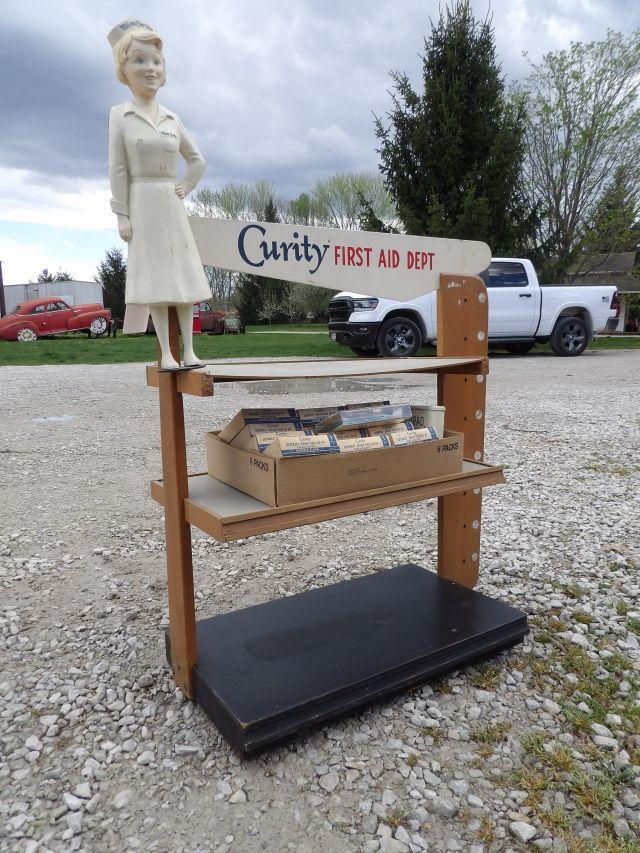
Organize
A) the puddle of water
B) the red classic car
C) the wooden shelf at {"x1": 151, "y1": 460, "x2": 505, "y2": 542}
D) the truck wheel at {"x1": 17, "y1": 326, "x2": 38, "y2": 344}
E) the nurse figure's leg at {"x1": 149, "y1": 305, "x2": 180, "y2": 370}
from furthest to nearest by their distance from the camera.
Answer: the red classic car, the truck wheel at {"x1": 17, "y1": 326, "x2": 38, "y2": 344}, the puddle of water, the nurse figure's leg at {"x1": 149, "y1": 305, "x2": 180, "y2": 370}, the wooden shelf at {"x1": 151, "y1": 460, "x2": 505, "y2": 542}

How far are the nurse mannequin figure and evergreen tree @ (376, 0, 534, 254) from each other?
16.2 meters

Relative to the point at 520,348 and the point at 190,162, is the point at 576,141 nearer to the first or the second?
the point at 520,348

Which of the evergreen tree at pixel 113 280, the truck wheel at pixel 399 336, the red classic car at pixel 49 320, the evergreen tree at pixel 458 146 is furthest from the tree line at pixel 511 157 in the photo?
the evergreen tree at pixel 113 280

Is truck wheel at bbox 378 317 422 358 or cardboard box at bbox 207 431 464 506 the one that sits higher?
truck wheel at bbox 378 317 422 358

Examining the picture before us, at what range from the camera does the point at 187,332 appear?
77.1 inches

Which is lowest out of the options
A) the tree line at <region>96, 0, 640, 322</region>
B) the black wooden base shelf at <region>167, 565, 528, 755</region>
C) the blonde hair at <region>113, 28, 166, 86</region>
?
the black wooden base shelf at <region>167, 565, 528, 755</region>

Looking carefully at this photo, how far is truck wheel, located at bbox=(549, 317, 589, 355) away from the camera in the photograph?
13.3m

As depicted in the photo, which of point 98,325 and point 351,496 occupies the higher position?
point 98,325

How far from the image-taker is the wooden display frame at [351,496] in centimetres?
182

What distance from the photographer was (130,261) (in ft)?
5.94

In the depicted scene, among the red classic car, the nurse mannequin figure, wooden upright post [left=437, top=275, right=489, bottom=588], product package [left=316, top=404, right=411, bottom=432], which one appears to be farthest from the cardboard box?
the red classic car

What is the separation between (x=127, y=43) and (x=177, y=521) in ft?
4.80

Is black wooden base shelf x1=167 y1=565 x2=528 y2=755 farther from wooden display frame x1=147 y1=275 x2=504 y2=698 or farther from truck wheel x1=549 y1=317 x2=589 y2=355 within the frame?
truck wheel x1=549 y1=317 x2=589 y2=355

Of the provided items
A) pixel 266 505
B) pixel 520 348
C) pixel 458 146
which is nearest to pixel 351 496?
pixel 266 505
